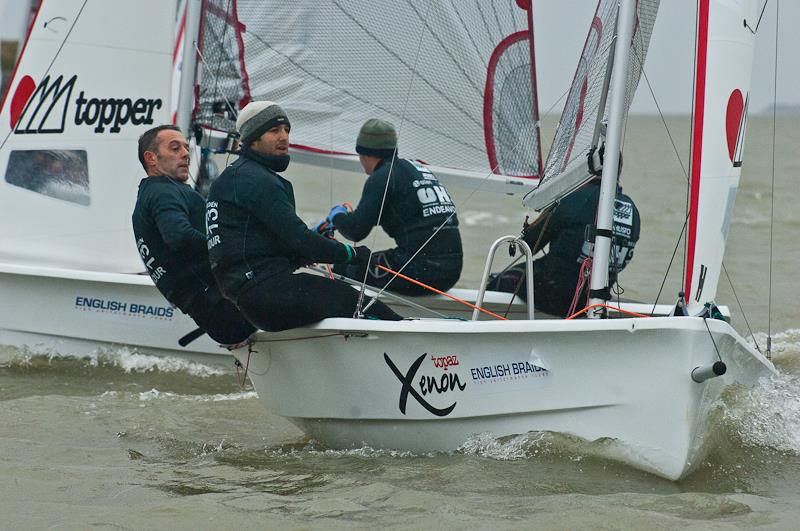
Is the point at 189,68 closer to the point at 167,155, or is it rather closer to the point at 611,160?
the point at 167,155

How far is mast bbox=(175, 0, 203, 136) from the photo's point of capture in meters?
6.82

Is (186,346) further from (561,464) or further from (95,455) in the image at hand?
(561,464)

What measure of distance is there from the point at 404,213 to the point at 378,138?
0.35 metres

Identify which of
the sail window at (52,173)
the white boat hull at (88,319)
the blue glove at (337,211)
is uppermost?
the sail window at (52,173)

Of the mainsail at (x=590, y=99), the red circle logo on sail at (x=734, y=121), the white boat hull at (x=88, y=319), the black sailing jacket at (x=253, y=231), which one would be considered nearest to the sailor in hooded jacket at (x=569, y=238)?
the mainsail at (x=590, y=99)

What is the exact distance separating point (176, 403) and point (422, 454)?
170 cm

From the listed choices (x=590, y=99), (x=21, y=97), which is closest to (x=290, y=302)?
(x=590, y=99)

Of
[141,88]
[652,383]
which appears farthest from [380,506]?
[141,88]

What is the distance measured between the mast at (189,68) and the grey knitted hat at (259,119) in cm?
282

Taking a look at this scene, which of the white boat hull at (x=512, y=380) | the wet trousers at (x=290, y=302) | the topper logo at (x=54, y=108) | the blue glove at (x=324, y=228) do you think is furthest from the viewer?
the topper logo at (x=54, y=108)

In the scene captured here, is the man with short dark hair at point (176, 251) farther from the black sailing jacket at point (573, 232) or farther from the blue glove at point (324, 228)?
the black sailing jacket at point (573, 232)

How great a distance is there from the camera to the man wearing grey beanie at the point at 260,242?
4.02 metres

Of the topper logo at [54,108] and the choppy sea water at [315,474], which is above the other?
the topper logo at [54,108]

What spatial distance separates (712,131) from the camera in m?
3.88
